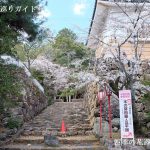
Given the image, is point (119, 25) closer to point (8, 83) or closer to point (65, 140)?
point (65, 140)

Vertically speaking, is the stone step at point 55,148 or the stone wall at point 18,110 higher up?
the stone wall at point 18,110

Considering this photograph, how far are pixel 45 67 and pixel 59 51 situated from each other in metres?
4.47

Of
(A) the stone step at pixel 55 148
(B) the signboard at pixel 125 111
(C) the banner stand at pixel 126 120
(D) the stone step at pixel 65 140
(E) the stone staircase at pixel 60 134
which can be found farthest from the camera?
(D) the stone step at pixel 65 140

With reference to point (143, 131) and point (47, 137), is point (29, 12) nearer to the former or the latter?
point (47, 137)

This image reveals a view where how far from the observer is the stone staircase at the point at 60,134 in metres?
11.5

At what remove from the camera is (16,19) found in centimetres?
981

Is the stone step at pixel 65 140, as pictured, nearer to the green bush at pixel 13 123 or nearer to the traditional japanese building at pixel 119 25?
the green bush at pixel 13 123

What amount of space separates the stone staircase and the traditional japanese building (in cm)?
342

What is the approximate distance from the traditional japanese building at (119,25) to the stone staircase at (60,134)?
3419 mm

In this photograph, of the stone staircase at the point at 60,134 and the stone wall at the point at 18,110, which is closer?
the stone wall at the point at 18,110

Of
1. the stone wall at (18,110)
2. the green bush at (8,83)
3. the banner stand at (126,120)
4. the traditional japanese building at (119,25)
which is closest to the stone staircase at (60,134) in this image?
the stone wall at (18,110)

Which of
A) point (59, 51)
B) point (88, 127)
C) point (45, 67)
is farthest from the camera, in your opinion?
point (59, 51)

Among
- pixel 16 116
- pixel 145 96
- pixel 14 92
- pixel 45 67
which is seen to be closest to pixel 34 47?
pixel 45 67

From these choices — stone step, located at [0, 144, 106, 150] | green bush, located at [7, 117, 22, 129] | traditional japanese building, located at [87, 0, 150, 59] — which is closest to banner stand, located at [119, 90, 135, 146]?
stone step, located at [0, 144, 106, 150]
